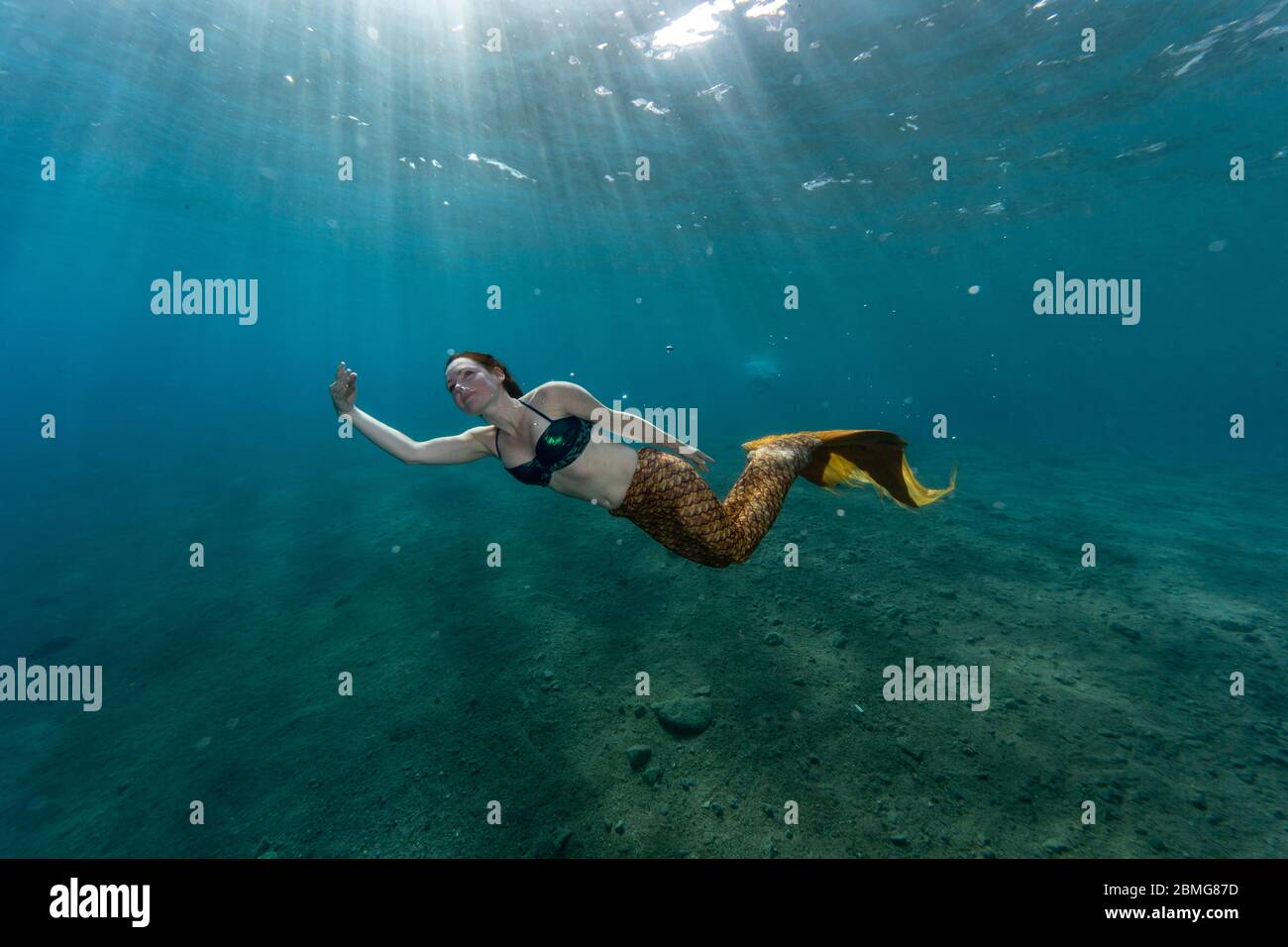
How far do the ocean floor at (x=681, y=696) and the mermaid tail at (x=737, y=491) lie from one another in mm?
2080

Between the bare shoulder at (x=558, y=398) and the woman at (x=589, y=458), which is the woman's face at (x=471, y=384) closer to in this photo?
the woman at (x=589, y=458)

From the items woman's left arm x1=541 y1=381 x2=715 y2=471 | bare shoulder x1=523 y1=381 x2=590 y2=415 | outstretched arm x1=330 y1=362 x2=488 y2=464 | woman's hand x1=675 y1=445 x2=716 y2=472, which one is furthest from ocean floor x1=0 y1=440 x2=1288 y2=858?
bare shoulder x1=523 y1=381 x2=590 y2=415

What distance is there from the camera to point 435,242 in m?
34.8

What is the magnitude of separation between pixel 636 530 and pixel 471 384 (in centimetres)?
755

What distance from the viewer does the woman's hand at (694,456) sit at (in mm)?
4070

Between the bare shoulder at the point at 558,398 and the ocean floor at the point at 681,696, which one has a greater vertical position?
the bare shoulder at the point at 558,398

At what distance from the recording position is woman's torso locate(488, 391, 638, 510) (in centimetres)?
364

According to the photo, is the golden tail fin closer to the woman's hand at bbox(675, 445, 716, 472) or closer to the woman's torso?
the woman's hand at bbox(675, 445, 716, 472)

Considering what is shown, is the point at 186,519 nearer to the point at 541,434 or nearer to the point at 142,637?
the point at 142,637

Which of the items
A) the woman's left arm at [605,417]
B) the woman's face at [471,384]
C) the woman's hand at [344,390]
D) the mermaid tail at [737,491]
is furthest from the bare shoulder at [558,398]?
the woman's hand at [344,390]

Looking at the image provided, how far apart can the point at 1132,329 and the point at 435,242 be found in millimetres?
142963

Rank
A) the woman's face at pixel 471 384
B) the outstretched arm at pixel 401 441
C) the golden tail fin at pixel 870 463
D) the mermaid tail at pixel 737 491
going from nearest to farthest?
the woman's face at pixel 471 384 → the outstretched arm at pixel 401 441 → the mermaid tail at pixel 737 491 → the golden tail fin at pixel 870 463

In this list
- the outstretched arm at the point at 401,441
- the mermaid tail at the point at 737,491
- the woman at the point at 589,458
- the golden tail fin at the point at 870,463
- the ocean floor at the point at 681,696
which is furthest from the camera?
the golden tail fin at the point at 870,463
